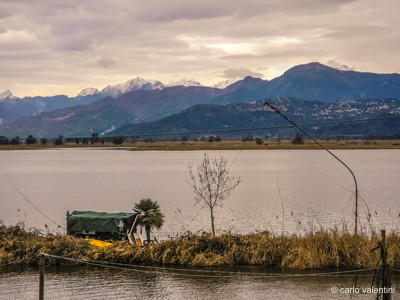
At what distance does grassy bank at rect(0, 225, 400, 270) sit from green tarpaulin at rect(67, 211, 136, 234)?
7.19 feet

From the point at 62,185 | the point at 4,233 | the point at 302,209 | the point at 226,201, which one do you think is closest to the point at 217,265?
the point at 4,233

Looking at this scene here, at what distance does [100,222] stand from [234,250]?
9328 mm

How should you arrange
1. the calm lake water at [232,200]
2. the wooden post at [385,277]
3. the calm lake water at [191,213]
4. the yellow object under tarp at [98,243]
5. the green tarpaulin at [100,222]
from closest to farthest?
the wooden post at [385,277] < the calm lake water at [191,213] < the yellow object under tarp at [98,243] < the green tarpaulin at [100,222] < the calm lake water at [232,200]

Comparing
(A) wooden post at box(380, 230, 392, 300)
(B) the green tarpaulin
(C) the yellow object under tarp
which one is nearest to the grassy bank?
(C) the yellow object under tarp

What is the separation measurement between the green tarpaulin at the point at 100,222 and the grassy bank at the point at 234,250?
2.19 meters

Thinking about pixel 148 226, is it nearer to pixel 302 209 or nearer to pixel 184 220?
pixel 184 220

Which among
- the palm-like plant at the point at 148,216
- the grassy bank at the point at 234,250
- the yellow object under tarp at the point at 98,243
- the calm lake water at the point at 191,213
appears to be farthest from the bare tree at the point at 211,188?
the yellow object under tarp at the point at 98,243

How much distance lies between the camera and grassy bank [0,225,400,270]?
31984 mm

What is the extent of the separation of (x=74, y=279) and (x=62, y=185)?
61905 millimetres

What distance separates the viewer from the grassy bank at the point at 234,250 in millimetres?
31984

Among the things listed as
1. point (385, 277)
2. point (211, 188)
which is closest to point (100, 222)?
point (385, 277)

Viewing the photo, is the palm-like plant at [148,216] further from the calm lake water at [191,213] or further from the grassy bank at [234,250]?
the calm lake water at [191,213]

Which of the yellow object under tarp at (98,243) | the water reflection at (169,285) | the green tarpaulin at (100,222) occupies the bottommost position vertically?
the water reflection at (169,285)

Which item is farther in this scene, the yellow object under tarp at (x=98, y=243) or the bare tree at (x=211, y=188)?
the bare tree at (x=211, y=188)
